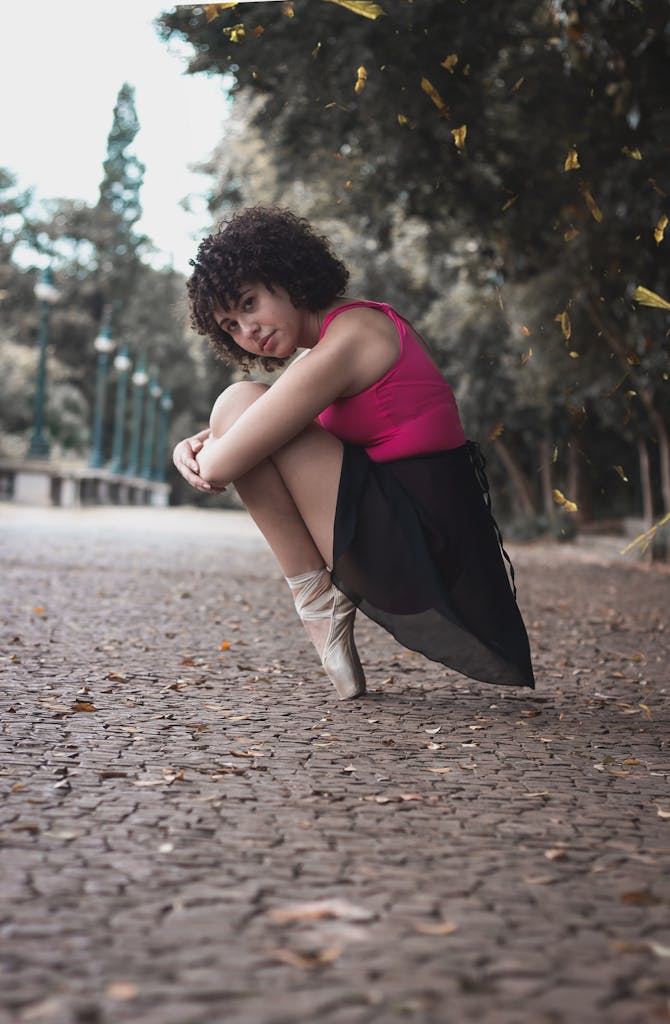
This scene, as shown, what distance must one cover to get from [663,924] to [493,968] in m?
0.38

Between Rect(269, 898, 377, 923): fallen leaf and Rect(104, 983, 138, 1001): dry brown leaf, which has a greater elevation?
Rect(269, 898, 377, 923): fallen leaf

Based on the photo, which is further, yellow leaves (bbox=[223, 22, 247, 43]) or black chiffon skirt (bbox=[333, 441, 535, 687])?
yellow leaves (bbox=[223, 22, 247, 43])

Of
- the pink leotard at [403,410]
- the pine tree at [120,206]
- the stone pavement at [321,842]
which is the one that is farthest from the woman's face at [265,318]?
the pine tree at [120,206]

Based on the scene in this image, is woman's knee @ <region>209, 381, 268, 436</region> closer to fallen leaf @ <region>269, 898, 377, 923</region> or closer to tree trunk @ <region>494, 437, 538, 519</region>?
fallen leaf @ <region>269, 898, 377, 923</region>

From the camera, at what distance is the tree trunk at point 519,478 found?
2569 centimetres

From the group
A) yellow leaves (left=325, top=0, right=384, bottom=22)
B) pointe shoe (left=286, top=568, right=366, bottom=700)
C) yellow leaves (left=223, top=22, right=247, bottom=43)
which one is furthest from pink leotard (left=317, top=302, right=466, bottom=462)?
yellow leaves (left=223, top=22, right=247, bottom=43)

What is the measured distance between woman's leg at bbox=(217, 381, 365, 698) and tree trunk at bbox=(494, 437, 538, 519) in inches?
847

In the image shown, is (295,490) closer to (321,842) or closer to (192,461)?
(192,461)

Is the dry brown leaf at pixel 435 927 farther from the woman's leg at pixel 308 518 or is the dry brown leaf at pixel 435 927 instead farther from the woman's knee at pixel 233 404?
the woman's knee at pixel 233 404

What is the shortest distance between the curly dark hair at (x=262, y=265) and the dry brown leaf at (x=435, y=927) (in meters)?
2.36

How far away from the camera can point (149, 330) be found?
60.1m

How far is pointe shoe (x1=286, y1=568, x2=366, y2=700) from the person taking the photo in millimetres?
4043

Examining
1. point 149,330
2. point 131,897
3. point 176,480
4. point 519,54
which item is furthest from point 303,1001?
point 176,480

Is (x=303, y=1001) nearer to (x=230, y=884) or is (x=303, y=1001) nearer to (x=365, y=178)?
(x=230, y=884)
